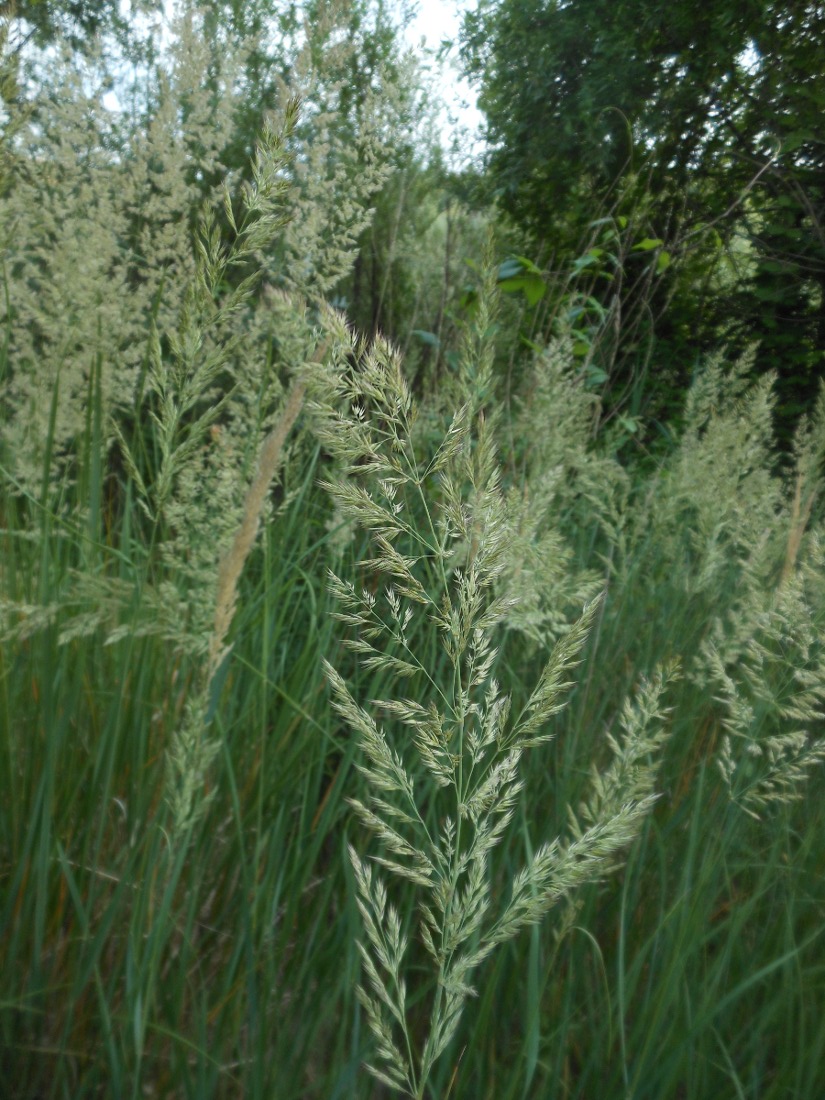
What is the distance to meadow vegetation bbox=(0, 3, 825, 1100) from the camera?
2.36 ft

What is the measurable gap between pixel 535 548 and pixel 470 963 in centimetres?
98

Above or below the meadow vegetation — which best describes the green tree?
above

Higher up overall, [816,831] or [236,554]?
[236,554]

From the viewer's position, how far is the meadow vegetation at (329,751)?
72 cm

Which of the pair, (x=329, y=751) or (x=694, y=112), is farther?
(x=694, y=112)

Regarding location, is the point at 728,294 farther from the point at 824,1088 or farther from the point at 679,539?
the point at 824,1088

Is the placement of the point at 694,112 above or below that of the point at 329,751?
above

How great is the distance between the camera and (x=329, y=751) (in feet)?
5.08

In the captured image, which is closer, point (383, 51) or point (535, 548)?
point (535, 548)

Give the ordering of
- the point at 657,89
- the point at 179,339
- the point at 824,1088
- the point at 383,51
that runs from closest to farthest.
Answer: the point at 179,339
the point at 824,1088
the point at 383,51
the point at 657,89

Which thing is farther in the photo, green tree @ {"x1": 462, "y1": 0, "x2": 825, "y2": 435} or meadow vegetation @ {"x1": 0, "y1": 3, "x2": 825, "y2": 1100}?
green tree @ {"x1": 462, "y1": 0, "x2": 825, "y2": 435}

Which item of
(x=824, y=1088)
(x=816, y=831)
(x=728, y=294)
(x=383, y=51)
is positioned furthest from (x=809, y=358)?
(x=824, y=1088)

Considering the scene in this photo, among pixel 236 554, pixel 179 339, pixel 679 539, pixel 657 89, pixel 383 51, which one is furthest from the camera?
pixel 657 89

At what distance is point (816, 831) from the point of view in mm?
1529
